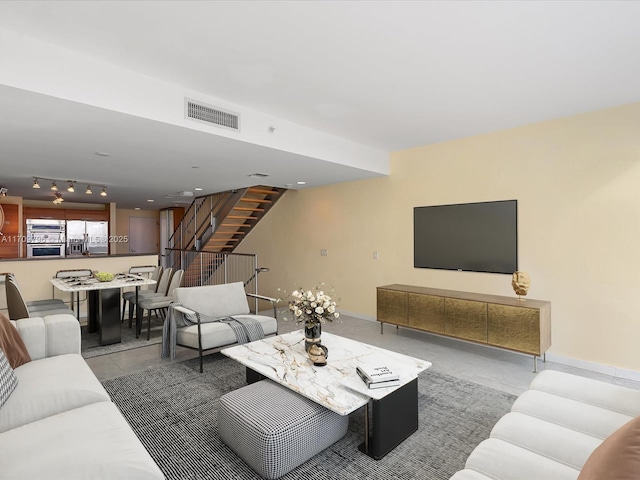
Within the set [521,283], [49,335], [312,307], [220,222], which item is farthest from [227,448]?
[220,222]

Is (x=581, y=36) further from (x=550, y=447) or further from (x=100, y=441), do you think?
(x=100, y=441)

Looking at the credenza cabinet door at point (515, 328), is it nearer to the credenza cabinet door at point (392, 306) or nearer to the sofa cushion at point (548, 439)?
the credenza cabinet door at point (392, 306)

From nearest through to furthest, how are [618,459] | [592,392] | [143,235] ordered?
[618,459]
[592,392]
[143,235]

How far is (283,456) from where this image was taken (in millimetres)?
1988

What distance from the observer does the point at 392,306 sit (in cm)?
480

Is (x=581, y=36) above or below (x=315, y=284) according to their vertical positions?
above

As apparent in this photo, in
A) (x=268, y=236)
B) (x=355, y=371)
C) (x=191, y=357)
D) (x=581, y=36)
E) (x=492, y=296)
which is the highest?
(x=581, y=36)

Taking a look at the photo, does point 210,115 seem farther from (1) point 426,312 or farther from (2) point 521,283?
(2) point 521,283

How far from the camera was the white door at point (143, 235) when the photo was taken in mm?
11617

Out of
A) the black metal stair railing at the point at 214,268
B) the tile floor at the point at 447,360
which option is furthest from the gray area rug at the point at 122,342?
the black metal stair railing at the point at 214,268

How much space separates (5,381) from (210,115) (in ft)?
8.22

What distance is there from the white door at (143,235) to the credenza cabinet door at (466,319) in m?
10.8

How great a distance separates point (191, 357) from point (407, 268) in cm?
328

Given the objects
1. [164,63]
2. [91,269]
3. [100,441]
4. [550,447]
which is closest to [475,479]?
[550,447]
